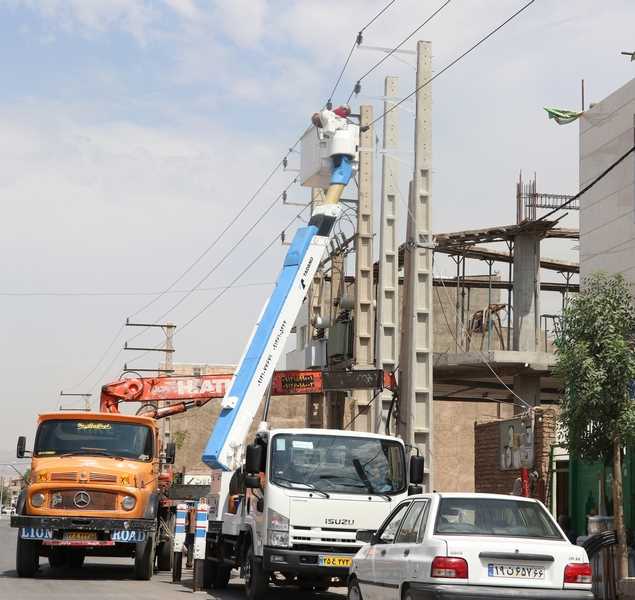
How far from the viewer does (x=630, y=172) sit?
2377 cm

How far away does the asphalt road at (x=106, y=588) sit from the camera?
17.2m

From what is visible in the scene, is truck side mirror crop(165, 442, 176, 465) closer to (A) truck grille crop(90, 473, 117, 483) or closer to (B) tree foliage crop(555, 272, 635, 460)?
(A) truck grille crop(90, 473, 117, 483)

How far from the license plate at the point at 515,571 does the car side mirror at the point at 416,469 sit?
18.3ft

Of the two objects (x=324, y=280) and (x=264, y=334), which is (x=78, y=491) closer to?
(x=264, y=334)

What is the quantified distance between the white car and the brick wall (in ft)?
44.5

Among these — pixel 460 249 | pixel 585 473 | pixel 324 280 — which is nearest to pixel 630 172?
pixel 585 473

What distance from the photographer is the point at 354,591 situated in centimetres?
1372

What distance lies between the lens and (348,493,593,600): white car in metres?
11.0

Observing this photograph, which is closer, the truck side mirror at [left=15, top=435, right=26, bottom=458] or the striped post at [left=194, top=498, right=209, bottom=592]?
the striped post at [left=194, top=498, right=209, bottom=592]

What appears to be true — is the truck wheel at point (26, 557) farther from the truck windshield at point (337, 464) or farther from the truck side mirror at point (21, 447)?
the truck windshield at point (337, 464)

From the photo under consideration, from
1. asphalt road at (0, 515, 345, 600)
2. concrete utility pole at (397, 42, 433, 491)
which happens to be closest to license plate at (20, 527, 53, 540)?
asphalt road at (0, 515, 345, 600)

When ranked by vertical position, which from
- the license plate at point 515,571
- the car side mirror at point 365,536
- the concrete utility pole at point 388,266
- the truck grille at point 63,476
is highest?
the concrete utility pole at point 388,266

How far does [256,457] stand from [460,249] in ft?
79.5

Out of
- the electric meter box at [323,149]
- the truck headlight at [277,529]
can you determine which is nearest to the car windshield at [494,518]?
the truck headlight at [277,529]
